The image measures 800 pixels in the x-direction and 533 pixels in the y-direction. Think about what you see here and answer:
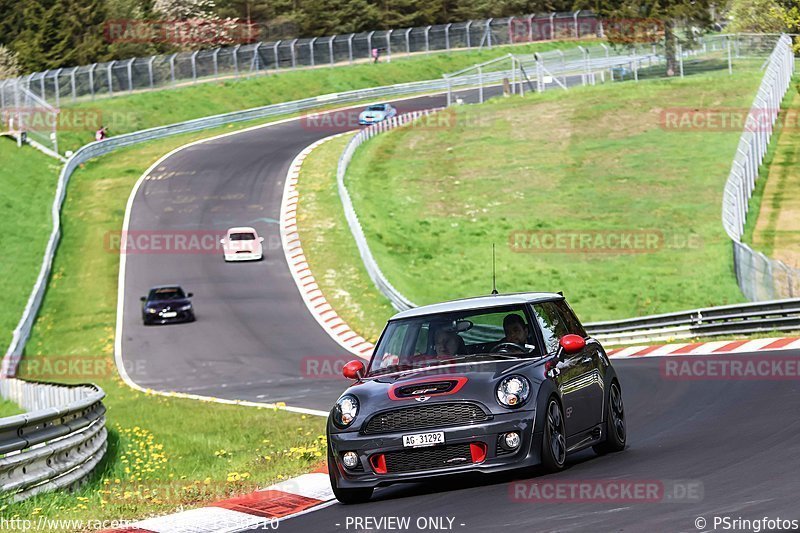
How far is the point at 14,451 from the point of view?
38.6 feet

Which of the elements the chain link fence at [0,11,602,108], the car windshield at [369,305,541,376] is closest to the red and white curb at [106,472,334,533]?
the car windshield at [369,305,541,376]

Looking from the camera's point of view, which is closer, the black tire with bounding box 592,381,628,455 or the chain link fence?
the black tire with bounding box 592,381,628,455

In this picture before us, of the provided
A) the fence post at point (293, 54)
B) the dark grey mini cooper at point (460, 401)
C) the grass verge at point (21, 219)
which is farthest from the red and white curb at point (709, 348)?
the fence post at point (293, 54)

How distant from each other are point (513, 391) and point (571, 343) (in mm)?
1041

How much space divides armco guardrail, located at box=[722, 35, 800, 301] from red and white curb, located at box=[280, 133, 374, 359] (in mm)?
9635

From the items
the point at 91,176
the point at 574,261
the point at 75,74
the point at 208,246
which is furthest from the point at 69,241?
the point at 75,74

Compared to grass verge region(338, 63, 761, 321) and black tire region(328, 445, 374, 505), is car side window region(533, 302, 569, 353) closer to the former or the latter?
black tire region(328, 445, 374, 505)

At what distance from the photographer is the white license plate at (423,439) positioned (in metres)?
10.1

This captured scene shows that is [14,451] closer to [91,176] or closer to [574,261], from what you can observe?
[574,261]

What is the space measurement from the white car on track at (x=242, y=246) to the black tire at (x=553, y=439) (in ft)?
112

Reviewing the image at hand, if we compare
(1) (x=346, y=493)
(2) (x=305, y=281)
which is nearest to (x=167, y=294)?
(2) (x=305, y=281)

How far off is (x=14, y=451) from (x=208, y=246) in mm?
35247

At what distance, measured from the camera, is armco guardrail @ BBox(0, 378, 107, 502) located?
37.0 ft

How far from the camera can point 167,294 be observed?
37.7m
